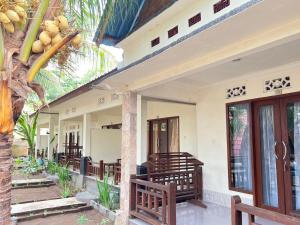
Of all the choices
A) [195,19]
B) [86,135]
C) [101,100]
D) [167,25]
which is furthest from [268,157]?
[86,135]

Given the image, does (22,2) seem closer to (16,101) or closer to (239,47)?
(16,101)

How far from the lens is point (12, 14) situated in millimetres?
2375

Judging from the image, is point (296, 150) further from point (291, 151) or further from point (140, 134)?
point (140, 134)

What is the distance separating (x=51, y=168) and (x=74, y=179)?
2430 millimetres

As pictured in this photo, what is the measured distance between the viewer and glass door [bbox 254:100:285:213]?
5143 mm

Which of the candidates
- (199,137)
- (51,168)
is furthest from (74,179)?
(199,137)

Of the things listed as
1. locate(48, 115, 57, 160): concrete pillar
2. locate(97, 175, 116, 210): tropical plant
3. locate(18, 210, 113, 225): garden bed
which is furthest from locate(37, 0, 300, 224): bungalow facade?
locate(48, 115, 57, 160): concrete pillar

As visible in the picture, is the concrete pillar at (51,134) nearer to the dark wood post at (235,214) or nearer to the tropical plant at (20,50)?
the tropical plant at (20,50)

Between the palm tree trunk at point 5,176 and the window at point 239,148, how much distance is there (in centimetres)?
476

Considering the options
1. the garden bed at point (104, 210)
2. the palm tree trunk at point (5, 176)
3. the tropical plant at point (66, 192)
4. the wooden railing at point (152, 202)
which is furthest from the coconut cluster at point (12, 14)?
the tropical plant at point (66, 192)

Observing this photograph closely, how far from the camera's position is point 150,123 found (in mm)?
9445

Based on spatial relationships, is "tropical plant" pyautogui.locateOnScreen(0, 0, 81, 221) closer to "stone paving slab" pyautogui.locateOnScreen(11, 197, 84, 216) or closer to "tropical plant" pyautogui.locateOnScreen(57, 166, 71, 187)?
"stone paving slab" pyautogui.locateOnScreen(11, 197, 84, 216)

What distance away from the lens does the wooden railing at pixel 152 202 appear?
431 cm

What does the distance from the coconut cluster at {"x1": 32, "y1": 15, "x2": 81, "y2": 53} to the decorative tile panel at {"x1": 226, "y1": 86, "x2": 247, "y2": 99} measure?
14.2 ft
